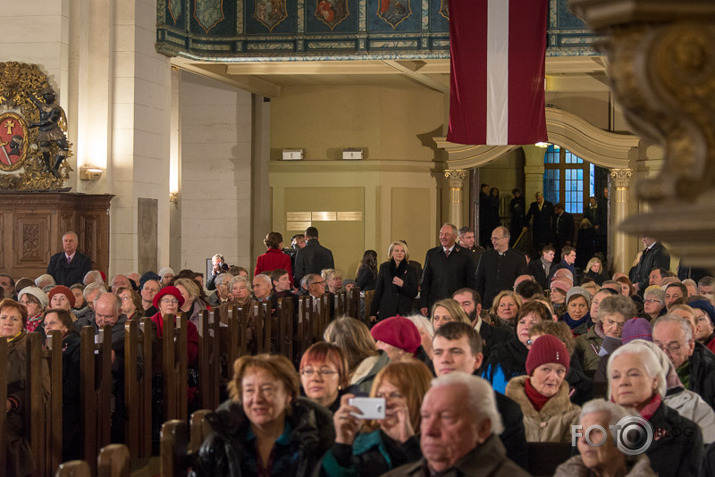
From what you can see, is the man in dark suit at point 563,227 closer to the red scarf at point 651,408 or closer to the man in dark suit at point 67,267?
the man in dark suit at point 67,267

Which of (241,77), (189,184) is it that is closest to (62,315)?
(241,77)

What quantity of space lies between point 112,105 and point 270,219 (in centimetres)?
786

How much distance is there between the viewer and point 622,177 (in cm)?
2105

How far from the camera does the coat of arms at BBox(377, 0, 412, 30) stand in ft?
55.7

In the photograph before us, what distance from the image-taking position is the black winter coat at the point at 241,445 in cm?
372

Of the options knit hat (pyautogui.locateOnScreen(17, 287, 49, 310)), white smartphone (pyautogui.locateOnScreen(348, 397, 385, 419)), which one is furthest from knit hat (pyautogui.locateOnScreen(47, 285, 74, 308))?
white smartphone (pyautogui.locateOnScreen(348, 397, 385, 419))

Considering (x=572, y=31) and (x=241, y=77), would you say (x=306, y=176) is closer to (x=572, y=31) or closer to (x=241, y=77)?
(x=241, y=77)

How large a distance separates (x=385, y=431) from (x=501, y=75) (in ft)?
40.3

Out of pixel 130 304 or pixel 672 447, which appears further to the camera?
pixel 130 304

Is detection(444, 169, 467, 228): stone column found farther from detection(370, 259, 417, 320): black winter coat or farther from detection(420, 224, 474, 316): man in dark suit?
detection(420, 224, 474, 316): man in dark suit

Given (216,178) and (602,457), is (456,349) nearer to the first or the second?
(602,457)

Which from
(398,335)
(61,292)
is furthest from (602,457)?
(61,292)

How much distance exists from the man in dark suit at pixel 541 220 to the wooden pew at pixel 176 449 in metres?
22.1

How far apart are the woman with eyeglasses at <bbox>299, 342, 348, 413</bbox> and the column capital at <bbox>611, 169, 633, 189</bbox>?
17.3 m
